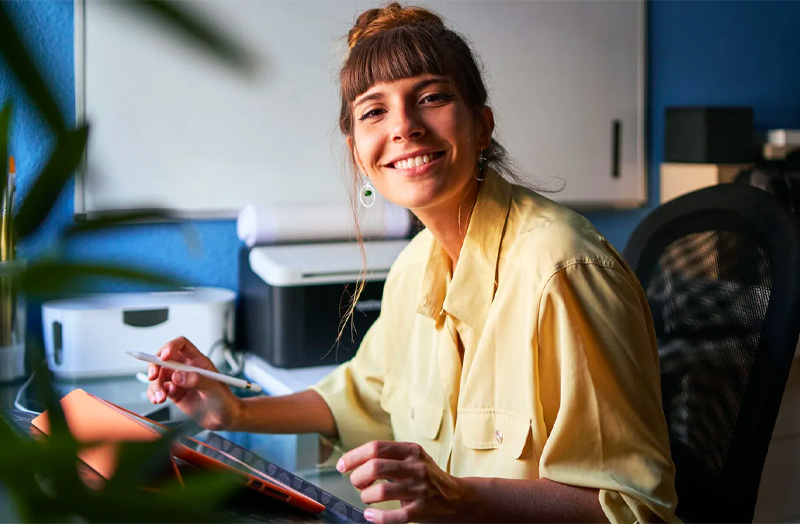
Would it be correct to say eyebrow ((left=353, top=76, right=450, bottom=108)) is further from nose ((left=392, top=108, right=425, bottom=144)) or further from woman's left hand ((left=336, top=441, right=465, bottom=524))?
woman's left hand ((left=336, top=441, right=465, bottom=524))

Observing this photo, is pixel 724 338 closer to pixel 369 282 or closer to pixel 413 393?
pixel 413 393

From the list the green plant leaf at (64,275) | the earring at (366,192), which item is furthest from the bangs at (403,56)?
the green plant leaf at (64,275)

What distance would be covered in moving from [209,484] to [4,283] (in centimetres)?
6

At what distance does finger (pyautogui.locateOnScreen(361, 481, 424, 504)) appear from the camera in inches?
30.1

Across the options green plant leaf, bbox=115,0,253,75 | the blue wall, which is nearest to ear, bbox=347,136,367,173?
the blue wall

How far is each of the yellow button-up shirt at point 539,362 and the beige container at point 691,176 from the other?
4.49 feet

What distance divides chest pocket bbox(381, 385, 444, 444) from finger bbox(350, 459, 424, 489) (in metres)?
0.42

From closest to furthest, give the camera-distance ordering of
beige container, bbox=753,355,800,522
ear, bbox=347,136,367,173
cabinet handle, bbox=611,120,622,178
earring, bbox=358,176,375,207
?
1. ear, bbox=347,136,367,173
2. earring, bbox=358,176,375,207
3. beige container, bbox=753,355,800,522
4. cabinet handle, bbox=611,120,622,178

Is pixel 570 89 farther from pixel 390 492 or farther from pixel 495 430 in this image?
pixel 390 492

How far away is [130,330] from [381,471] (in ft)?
3.26

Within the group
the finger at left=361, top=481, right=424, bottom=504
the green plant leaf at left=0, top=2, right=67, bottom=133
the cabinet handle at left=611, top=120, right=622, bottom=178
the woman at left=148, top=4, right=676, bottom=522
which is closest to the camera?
the green plant leaf at left=0, top=2, right=67, bottom=133

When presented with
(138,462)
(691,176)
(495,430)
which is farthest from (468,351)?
(691,176)

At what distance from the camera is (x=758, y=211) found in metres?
1.13

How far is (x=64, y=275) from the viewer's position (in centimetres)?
18
